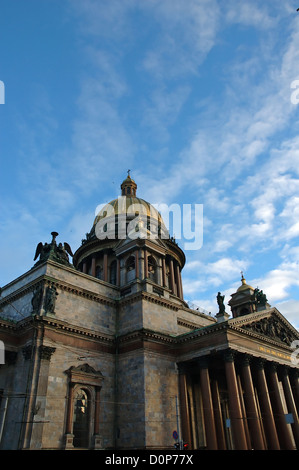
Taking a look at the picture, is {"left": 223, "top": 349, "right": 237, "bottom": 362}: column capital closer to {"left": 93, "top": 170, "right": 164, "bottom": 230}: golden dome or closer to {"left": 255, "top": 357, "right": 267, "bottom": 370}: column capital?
{"left": 255, "top": 357, "right": 267, "bottom": 370}: column capital

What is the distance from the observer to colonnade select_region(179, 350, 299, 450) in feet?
81.8

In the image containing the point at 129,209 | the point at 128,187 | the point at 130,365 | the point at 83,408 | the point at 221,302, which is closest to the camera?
the point at 83,408

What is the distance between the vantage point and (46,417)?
22.5 metres

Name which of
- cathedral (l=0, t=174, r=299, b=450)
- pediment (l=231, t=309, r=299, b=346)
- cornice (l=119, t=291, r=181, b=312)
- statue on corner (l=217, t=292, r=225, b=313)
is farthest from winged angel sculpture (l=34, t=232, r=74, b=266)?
pediment (l=231, t=309, r=299, b=346)

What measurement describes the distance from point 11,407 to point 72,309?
7438 millimetres

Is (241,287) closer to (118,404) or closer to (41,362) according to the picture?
(118,404)

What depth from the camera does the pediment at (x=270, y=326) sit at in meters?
30.0

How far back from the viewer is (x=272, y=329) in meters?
33.2

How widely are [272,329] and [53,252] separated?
20.2 m

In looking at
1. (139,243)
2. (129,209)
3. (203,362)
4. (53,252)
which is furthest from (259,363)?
(129,209)

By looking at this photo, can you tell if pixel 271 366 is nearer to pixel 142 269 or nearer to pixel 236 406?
pixel 236 406

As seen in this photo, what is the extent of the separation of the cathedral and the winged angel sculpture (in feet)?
0.34

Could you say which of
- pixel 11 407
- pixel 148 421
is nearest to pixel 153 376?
pixel 148 421

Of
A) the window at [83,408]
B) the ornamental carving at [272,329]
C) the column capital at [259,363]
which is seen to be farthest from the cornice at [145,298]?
the column capital at [259,363]
